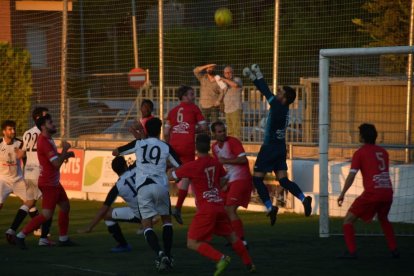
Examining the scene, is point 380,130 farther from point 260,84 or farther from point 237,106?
point 260,84

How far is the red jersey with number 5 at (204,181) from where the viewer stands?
1071 cm

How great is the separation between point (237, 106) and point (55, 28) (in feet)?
25.3

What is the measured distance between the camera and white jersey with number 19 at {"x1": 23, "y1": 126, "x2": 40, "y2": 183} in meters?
15.0

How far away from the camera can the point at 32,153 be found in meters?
15.1

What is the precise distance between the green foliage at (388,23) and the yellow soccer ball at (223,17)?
3050 millimetres

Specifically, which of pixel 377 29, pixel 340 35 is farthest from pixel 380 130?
pixel 377 29

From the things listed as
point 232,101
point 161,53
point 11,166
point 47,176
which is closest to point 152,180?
point 47,176

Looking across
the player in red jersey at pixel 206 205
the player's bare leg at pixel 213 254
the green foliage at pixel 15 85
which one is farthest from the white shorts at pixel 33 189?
the green foliage at pixel 15 85

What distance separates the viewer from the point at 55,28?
83.0 ft

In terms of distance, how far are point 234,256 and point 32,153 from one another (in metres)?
4.23

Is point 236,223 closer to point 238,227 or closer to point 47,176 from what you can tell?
point 238,227

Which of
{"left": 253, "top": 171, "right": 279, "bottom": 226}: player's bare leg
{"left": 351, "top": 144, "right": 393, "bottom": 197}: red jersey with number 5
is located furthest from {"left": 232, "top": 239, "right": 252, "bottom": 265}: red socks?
{"left": 253, "top": 171, "right": 279, "bottom": 226}: player's bare leg

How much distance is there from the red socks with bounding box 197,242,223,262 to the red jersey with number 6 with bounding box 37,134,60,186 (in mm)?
3689

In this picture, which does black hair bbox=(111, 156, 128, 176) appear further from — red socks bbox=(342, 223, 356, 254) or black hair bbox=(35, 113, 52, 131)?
red socks bbox=(342, 223, 356, 254)
